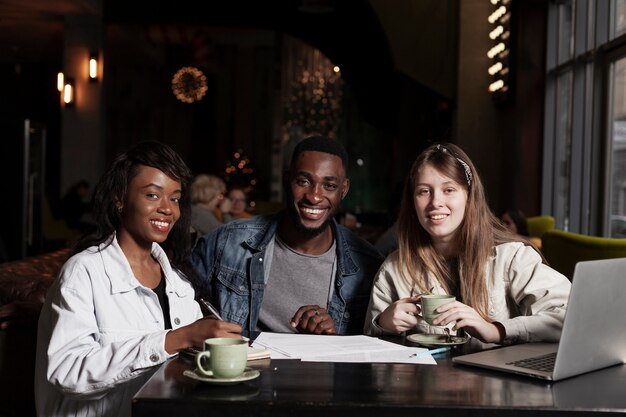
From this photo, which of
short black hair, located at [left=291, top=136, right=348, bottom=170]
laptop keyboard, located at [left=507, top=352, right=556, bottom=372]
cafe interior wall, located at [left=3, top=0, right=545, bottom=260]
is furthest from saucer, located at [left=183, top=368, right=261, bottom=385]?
cafe interior wall, located at [left=3, top=0, right=545, bottom=260]

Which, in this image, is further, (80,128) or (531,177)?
(80,128)

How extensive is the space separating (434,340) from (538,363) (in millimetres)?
337

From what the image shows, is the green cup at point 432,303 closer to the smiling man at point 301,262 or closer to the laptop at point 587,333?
the laptop at point 587,333

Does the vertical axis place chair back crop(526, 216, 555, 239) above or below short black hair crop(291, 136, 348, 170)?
below

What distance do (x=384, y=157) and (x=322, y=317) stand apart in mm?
12589

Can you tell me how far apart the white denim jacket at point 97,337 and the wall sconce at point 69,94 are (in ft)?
32.7

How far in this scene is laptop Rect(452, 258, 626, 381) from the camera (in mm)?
1569

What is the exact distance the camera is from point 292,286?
280 centimetres

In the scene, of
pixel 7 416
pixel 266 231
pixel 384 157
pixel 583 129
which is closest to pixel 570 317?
pixel 266 231

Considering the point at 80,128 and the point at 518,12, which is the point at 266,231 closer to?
the point at 518,12

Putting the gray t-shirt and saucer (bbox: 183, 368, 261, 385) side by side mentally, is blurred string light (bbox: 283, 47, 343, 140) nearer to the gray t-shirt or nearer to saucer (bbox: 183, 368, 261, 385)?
the gray t-shirt

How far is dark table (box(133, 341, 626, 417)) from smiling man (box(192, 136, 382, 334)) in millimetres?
1081

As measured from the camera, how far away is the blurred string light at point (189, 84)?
47.3 ft

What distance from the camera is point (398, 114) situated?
42.9 feet
